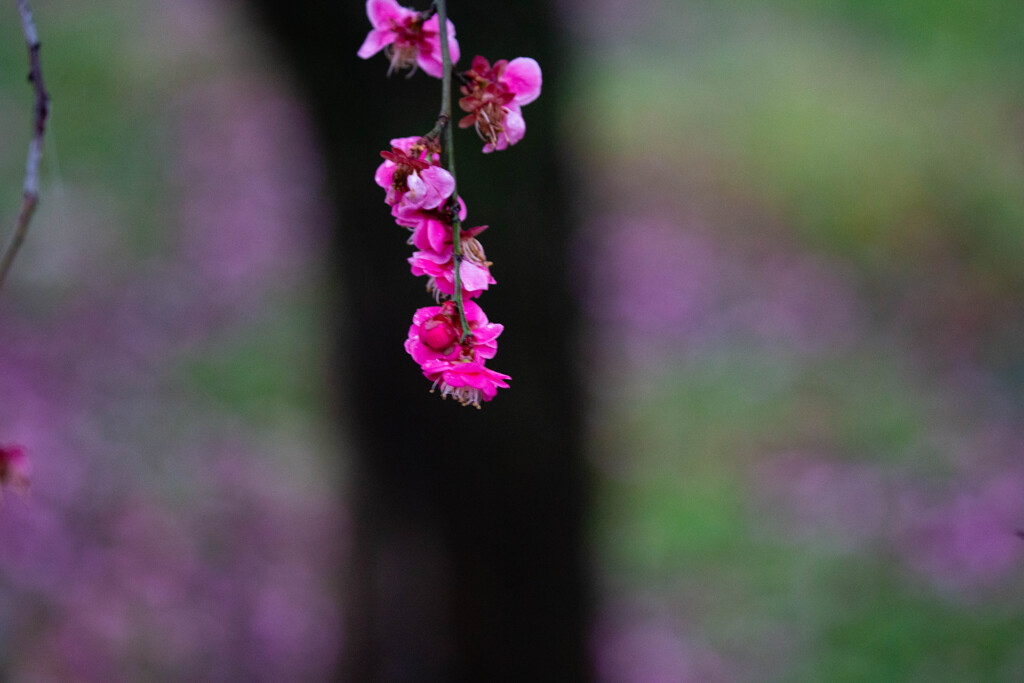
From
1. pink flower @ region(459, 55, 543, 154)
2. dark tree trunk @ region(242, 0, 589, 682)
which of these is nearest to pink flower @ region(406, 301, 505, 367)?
pink flower @ region(459, 55, 543, 154)

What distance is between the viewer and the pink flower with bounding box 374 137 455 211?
63cm

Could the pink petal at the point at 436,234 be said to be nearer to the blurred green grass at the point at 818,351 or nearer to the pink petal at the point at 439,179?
the pink petal at the point at 439,179

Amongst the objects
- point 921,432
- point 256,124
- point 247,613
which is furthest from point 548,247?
point 256,124

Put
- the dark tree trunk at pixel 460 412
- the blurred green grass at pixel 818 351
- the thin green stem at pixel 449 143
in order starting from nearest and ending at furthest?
the thin green stem at pixel 449 143, the dark tree trunk at pixel 460 412, the blurred green grass at pixel 818 351

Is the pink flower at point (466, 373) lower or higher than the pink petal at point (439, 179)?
lower

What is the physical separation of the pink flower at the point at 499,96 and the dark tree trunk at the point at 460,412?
1023 mm

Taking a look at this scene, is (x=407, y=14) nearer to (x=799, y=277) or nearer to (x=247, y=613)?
(x=247, y=613)

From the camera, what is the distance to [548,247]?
6.38 ft

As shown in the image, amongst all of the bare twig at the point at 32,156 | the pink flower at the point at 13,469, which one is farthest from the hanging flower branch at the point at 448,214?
the pink flower at the point at 13,469

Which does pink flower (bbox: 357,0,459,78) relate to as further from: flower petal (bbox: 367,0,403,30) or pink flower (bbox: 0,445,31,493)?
pink flower (bbox: 0,445,31,493)

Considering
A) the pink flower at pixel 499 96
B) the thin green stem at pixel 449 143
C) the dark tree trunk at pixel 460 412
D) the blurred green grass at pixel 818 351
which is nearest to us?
the thin green stem at pixel 449 143

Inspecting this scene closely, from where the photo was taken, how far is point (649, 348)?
5051mm

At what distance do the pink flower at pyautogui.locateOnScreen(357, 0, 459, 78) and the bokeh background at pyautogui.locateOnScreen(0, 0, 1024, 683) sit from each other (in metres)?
1.22

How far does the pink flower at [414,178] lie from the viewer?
633 millimetres
